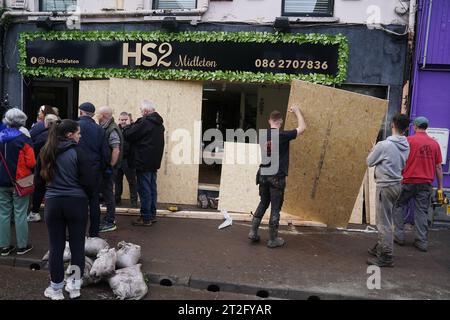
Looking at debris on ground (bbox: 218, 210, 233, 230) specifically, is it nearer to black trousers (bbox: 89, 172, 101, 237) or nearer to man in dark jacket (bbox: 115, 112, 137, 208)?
man in dark jacket (bbox: 115, 112, 137, 208)

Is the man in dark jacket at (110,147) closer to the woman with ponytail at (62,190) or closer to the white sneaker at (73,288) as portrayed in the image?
the woman with ponytail at (62,190)

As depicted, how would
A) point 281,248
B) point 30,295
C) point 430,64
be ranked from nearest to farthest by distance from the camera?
point 30,295 < point 281,248 < point 430,64

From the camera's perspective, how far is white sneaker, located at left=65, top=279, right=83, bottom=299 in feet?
15.0

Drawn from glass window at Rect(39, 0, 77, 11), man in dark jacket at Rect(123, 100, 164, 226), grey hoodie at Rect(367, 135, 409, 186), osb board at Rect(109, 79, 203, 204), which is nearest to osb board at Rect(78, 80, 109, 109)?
osb board at Rect(109, 79, 203, 204)

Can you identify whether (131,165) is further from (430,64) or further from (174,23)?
(430,64)

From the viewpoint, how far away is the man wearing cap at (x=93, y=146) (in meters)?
5.91

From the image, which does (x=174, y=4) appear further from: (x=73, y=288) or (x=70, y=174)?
(x=73, y=288)

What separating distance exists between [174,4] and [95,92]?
2596 millimetres

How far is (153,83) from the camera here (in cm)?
901

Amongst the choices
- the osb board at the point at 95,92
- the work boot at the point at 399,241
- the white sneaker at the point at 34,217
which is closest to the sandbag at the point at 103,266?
the white sneaker at the point at 34,217

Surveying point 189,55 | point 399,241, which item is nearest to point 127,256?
point 399,241

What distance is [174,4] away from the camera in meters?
9.29
